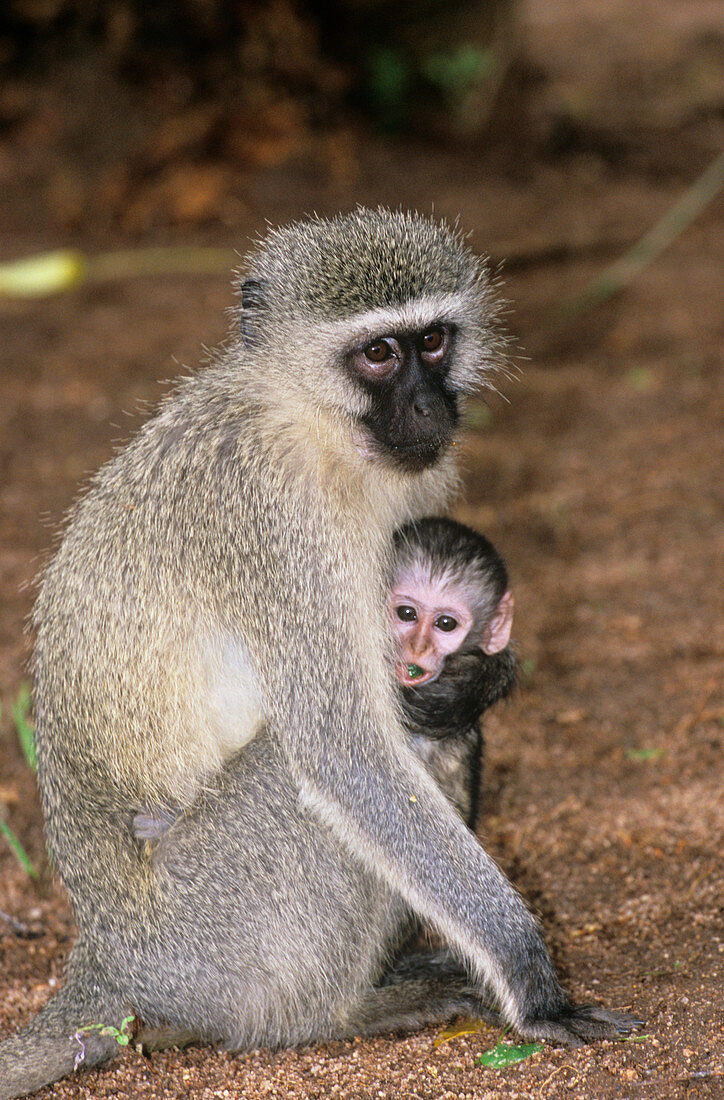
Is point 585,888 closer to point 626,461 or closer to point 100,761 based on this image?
point 100,761

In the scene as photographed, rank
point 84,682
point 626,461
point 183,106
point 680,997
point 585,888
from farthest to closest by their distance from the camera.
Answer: point 183,106, point 626,461, point 585,888, point 84,682, point 680,997

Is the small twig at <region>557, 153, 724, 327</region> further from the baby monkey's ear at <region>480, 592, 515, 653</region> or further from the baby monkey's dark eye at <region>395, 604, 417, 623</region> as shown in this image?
the baby monkey's dark eye at <region>395, 604, 417, 623</region>

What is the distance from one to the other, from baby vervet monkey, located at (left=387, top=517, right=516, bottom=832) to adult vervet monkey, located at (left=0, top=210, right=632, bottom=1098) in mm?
332

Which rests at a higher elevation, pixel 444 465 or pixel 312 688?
pixel 444 465

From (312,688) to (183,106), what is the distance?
360 inches

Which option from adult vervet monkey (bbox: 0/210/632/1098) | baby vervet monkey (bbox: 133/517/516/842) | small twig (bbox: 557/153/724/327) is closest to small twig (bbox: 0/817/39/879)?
adult vervet monkey (bbox: 0/210/632/1098)

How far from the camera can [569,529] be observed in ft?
22.9

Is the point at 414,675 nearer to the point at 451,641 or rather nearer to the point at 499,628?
the point at 451,641

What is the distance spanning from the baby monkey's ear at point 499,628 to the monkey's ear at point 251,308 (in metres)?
1.29

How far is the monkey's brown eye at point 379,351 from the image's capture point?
3.58m

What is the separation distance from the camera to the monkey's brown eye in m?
3.58

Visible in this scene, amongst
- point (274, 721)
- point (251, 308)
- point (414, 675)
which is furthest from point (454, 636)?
point (251, 308)

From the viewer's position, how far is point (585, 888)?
4293 millimetres

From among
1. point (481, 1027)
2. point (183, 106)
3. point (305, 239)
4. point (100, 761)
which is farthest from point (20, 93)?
point (481, 1027)
